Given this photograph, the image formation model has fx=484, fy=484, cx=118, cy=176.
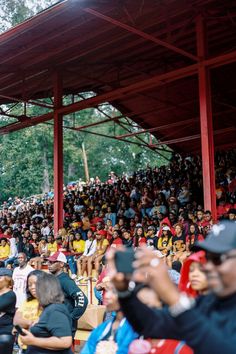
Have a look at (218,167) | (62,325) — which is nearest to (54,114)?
(218,167)

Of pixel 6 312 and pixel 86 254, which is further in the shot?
pixel 86 254

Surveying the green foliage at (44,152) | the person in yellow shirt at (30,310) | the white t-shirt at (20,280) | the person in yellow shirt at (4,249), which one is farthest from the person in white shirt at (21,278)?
the green foliage at (44,152)

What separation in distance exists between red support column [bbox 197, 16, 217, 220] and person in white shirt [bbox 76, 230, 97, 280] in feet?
10.7

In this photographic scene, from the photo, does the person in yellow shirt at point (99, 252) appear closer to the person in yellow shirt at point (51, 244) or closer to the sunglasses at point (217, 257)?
the person in yellow shirt at point (51, 244)

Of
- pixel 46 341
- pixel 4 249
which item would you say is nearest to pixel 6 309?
pixel 46 341

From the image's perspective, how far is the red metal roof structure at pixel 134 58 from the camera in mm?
11242

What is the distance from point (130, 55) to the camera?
1523 cm

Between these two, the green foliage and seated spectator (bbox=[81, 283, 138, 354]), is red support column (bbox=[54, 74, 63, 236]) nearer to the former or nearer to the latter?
seated spectator (bbox=[81, 283, 138, 354])

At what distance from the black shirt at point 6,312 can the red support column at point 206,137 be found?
274 inches

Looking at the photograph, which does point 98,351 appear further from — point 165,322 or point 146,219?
point 146,219

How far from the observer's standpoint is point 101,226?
46.2 feet

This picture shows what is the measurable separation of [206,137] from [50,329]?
855 cm

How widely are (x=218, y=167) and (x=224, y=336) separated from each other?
18416mm

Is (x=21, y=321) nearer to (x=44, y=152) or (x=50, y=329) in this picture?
(x=50, y=329)
